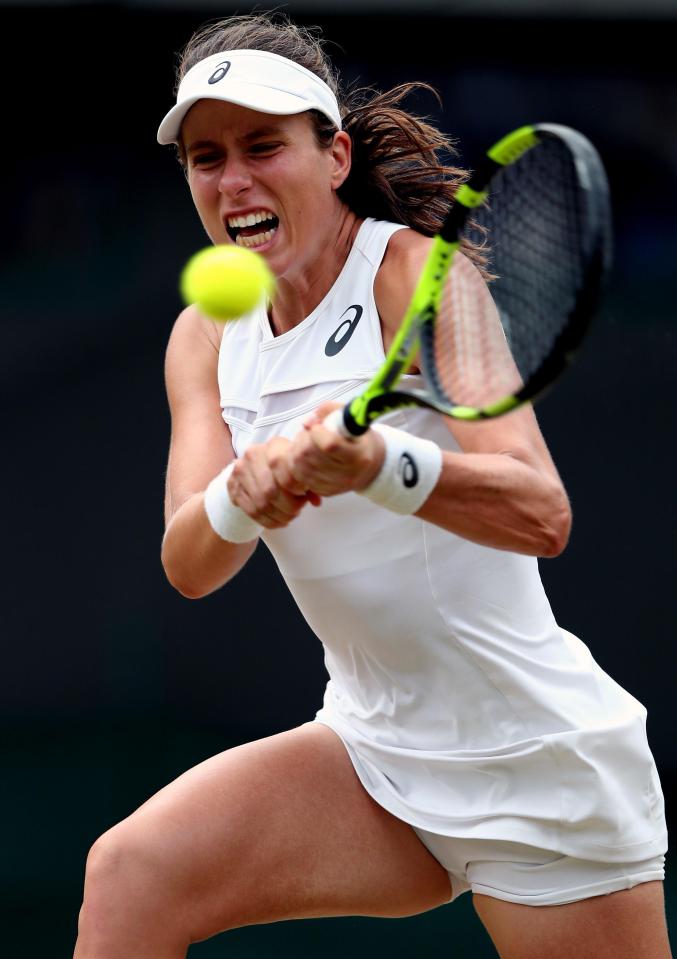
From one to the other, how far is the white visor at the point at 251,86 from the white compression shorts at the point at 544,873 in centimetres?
108

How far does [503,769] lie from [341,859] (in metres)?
0.28

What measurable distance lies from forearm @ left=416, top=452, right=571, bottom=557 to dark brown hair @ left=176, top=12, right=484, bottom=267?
46 cm

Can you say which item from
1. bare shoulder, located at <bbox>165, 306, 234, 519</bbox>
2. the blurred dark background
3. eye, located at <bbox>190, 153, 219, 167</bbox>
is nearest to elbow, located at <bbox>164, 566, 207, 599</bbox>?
bare shoulder, located at <bbox>165, 306, 234, 519</bbox>

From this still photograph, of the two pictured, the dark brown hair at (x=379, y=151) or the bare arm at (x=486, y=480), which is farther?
the dark brown hair at (x=379, y=151)

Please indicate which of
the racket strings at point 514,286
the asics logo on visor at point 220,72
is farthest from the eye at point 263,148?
the racket strings at point 514,286

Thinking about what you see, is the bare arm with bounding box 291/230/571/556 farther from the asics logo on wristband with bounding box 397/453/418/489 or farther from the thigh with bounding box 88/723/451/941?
the thigh with bounding box 88/723/451/941

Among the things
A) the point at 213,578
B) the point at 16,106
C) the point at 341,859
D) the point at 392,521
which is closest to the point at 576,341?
the point at 392,521

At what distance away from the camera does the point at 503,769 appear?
2268 millimetres

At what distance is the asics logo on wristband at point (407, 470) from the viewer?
6.20 ft

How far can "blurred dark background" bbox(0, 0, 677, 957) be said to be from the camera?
373 cm

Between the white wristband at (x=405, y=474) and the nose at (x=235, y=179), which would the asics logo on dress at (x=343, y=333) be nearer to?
the nose at (x=235, y=179)

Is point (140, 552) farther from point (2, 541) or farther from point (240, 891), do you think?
point (240, 891)

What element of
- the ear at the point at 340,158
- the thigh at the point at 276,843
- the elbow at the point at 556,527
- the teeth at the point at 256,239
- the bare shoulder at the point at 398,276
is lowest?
the thigh at the point at 276,843

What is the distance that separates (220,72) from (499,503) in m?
0.74
